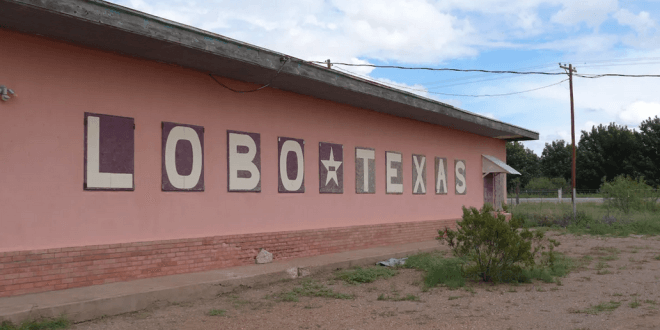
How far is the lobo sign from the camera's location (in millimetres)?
8008

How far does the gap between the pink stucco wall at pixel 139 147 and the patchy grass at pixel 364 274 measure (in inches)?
69.2

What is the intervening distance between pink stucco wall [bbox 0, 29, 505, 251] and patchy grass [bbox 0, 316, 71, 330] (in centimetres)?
137

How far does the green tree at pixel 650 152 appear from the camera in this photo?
47250mm

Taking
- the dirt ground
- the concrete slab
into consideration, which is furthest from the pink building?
the dirt ground

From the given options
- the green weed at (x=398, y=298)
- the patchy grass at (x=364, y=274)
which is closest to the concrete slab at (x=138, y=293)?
the patchy grass at (x=364, y=274)

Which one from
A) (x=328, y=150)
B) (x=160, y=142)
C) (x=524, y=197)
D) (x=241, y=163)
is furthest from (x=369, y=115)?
(x=524, y=197)

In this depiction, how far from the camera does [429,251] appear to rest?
44.5ft

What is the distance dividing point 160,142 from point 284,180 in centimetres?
292

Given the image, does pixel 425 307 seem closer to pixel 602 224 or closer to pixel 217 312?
pixel 217 312

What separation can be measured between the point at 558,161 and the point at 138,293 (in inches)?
2331

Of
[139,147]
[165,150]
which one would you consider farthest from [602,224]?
[139,147]

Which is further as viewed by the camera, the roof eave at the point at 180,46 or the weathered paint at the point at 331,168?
the weathered paint at the point at 331,168

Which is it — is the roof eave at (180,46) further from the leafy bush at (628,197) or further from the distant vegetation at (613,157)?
the distant vegetation at (613,157)

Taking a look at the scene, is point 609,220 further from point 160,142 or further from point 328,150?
point 160,142
